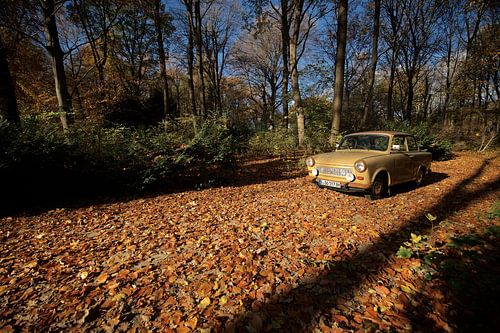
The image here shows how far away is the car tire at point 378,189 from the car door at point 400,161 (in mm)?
267

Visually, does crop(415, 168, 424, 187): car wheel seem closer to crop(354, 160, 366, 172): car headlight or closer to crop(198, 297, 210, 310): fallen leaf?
crop(354, 160, 366, 172): car headlight

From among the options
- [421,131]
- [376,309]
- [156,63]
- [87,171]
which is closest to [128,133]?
[87,171]

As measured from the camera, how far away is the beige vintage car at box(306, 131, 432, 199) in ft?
16.3

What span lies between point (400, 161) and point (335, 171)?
186 centimetres

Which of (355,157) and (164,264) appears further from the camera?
(355,157)

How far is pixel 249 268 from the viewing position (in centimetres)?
290

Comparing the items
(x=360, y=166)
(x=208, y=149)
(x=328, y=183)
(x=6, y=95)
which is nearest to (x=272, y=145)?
(x=208, y=149)

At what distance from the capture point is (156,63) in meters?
24.2

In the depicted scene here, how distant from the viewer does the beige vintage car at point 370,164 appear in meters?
4.96

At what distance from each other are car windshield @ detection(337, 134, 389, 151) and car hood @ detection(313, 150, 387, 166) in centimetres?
23

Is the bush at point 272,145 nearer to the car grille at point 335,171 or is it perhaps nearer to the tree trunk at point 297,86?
the tree trunk at point 297,86

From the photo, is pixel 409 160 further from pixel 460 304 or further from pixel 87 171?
pixel 87 171

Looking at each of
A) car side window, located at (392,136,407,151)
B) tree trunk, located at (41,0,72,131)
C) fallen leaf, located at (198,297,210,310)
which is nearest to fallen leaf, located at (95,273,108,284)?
fallen leaf, located at (198,297,210,310)

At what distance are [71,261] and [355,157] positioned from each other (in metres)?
5.62
